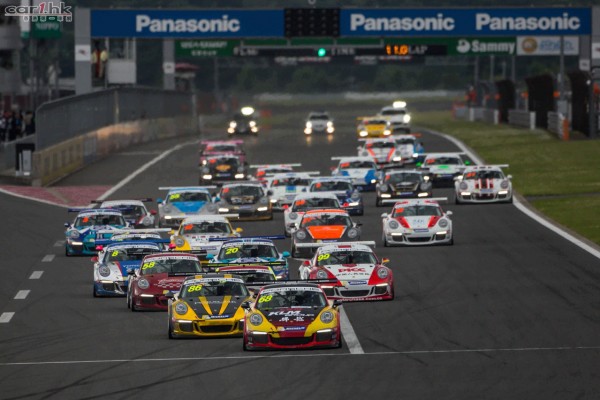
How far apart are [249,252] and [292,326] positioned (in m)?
8.62

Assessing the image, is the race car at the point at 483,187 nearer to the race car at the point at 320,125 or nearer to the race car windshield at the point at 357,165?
the race car windshield at the point at 357,165

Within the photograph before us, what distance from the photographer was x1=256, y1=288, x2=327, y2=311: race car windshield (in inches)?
970

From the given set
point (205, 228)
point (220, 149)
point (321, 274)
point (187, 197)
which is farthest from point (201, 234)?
point (220, 149)

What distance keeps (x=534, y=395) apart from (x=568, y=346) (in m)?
4.52

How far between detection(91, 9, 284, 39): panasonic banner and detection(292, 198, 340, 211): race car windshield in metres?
33.0

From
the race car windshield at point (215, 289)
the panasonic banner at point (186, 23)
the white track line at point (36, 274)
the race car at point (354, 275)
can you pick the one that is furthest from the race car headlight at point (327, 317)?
the panasonic banner at point (186, 23)

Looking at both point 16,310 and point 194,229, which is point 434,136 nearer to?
point 194,229

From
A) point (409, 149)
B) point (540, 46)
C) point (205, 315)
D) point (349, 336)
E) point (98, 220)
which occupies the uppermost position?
point (540, 46)

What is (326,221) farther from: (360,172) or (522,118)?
(522,118)

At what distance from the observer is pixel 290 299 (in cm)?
2486

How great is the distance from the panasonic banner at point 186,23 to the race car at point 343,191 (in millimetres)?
28390

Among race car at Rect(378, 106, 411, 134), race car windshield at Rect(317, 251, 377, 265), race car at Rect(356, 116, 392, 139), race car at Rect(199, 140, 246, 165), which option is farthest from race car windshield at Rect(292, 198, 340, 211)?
race car at Rect(378, 106, 411, 134)

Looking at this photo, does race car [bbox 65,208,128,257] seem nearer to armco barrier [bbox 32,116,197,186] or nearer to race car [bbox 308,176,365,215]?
race car [bbox 308,176,365,215]

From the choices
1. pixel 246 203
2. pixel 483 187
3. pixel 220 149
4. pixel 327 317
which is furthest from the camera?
pixel 220 149
